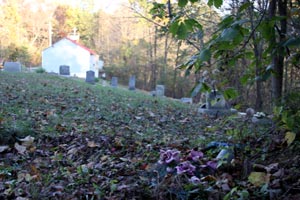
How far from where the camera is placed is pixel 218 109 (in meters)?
8.49

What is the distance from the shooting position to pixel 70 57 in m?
38.5

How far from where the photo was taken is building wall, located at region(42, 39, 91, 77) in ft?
126

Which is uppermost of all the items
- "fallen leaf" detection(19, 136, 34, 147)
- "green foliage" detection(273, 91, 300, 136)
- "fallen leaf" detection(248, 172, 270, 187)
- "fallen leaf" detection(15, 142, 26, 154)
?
"green foliage" detection(273, 91, 300, 136)

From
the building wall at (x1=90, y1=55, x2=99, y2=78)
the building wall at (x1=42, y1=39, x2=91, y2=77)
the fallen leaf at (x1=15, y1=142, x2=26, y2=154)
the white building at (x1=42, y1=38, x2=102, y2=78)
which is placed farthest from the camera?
the building wall at (x1=90, y1=55, x2=99, y2=78)

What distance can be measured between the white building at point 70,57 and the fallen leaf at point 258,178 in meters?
36.8

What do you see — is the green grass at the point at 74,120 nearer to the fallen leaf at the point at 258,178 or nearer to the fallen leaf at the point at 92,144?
the fallen leaf at the point at 92,144

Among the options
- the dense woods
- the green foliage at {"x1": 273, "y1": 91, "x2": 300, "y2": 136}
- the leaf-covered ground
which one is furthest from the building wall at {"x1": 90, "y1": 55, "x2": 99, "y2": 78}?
the green foliage at {"x1": 273, "y1": 91, "x2": 300, "y2": 136}

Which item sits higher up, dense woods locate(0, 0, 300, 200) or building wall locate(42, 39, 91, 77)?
building wall locate(42, 39, 91, 77)

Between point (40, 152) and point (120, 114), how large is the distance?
9.82 feet

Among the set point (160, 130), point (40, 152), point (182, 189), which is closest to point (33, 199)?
point (182, 189)

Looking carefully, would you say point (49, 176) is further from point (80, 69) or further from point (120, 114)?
point (80, 69)

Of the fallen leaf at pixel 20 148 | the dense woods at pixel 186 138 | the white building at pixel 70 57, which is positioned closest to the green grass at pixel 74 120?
the dense woods at pixel 186 138

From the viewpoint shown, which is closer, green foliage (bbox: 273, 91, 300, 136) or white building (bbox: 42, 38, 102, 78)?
green foliage (bbox: 273, 91, 300, 136)

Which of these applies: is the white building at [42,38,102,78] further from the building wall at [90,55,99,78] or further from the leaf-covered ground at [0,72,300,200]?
the leaf-covered ground at [0,72,300,200]
